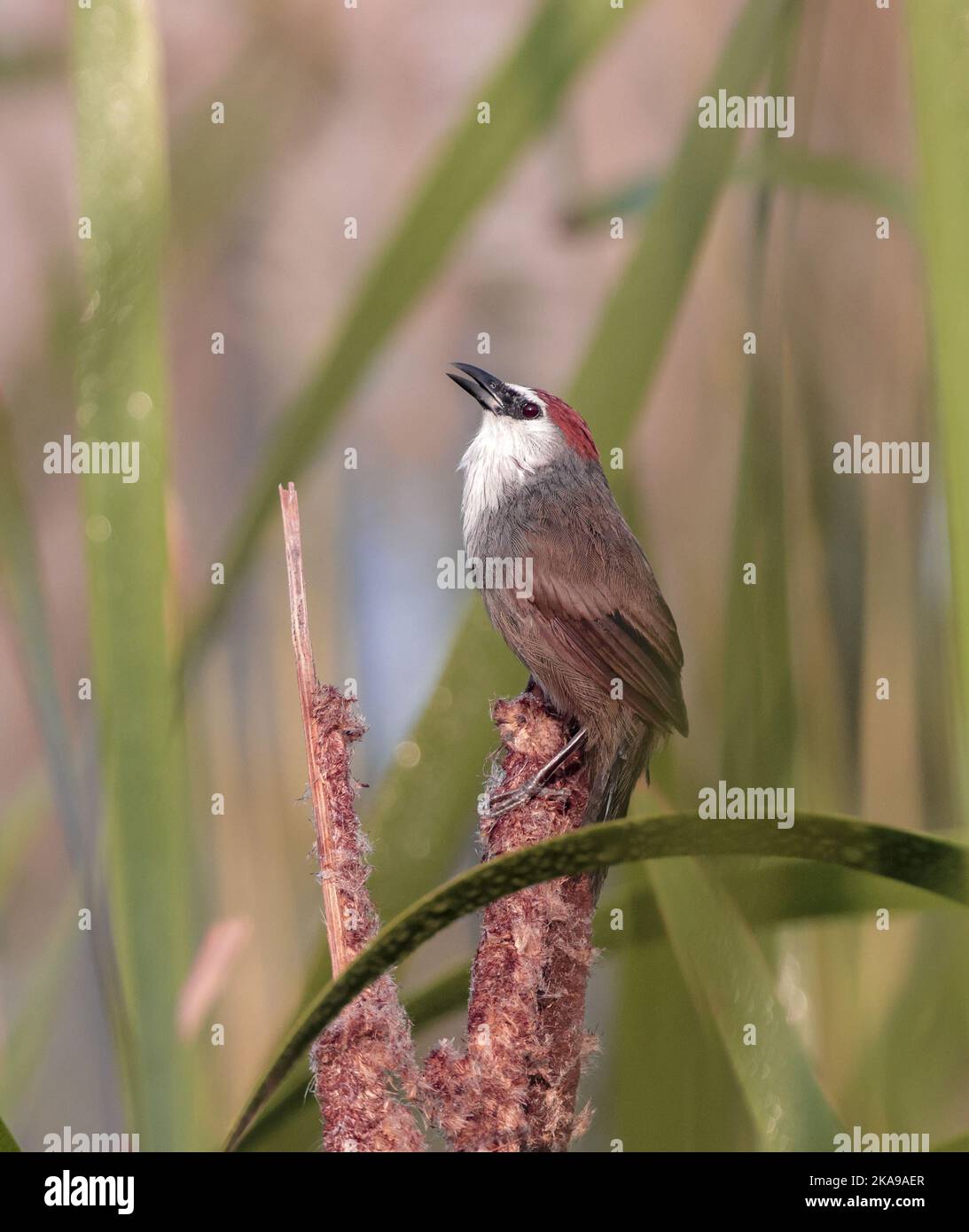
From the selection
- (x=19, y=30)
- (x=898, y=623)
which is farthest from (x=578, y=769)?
(x=19, y=30)

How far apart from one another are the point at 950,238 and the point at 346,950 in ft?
3.32

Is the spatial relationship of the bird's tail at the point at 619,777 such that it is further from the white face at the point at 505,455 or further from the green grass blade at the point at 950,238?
the green grass blade at the point at 950,238

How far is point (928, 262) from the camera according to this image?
3.48 feet

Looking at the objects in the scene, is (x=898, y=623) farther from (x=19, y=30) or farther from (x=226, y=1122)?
(x=19, y=30)

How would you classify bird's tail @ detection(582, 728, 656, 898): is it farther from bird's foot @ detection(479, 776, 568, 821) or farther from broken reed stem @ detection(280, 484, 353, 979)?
broken reed stem @ detection(280, 484, 353, 979)

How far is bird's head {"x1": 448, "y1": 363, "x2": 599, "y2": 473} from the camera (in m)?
2.06

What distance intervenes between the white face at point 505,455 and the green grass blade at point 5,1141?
4.38ft

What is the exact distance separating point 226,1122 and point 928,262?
6.86 ft

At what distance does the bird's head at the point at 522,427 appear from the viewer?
6.77ft

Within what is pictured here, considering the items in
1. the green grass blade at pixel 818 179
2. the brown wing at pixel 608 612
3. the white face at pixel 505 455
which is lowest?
the brown wing at pixel 608 612

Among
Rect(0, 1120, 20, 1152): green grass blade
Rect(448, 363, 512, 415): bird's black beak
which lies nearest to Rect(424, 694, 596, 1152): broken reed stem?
Rect(0, 1120, 20, 1152): green grass blade

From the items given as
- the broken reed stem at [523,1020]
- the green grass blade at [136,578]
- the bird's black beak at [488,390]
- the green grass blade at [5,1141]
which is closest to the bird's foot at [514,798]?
the broken reed stem at [523,1020]

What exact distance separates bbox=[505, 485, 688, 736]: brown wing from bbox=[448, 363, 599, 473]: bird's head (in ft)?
0.52

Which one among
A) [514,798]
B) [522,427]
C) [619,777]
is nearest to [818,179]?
[522,427]
